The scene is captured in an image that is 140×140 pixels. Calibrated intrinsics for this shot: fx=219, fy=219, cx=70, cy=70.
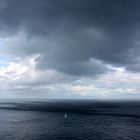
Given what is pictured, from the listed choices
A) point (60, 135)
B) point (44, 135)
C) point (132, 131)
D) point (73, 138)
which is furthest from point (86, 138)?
point (132, 131)

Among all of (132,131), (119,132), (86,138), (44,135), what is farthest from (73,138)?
(132,131)

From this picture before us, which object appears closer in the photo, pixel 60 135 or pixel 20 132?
pixel 60 135

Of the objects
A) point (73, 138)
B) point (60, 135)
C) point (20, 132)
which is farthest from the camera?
point (20, 132)

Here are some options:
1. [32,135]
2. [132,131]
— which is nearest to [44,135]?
[32,135]

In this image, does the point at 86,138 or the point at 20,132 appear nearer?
the point at 86,138

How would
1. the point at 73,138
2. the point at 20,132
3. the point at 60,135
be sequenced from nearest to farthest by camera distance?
the point at 73,138, the point at 60,135, the point at 20,132

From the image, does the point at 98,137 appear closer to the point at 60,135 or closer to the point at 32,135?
the point at 60,135

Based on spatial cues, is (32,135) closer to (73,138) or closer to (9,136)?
(9,136)

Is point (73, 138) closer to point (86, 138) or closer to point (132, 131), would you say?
point (86, 138)
